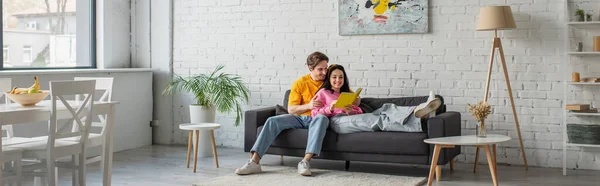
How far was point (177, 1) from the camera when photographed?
7703mm

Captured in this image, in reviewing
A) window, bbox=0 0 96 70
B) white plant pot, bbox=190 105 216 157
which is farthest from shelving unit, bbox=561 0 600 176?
window, bbox=0 0 96 70

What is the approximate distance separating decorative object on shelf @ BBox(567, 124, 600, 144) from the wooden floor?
0.29 m

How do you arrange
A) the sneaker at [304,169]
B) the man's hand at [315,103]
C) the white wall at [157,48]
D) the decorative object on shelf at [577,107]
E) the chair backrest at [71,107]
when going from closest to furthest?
the chair backrest at [71,107] → the sneaker at [304,169] → the decorative object on shelf at [577,107] → the man's hand at [315,103] → the white wall at [157,48]

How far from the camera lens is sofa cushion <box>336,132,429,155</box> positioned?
5.49 m

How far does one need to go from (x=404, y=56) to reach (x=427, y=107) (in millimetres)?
1284

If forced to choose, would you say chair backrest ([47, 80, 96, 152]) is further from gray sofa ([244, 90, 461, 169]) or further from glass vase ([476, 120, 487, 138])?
glass vase ([476, 120, 487, 138])

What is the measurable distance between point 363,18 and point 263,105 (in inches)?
55.7

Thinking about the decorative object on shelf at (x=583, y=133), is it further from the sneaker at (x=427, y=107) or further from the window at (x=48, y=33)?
the window at (x=48, y=33)

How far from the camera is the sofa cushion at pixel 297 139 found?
580 cm

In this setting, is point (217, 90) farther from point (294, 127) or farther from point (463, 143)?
point (463, 143)

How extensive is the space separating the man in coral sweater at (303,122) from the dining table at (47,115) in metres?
1.13

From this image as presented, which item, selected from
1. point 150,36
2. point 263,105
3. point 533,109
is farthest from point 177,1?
point 533,109

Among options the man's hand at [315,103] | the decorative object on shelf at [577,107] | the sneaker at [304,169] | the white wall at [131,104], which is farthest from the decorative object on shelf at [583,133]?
the white wall at [131,104]

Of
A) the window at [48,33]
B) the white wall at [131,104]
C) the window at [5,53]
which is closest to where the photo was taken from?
the window at [5,53]
